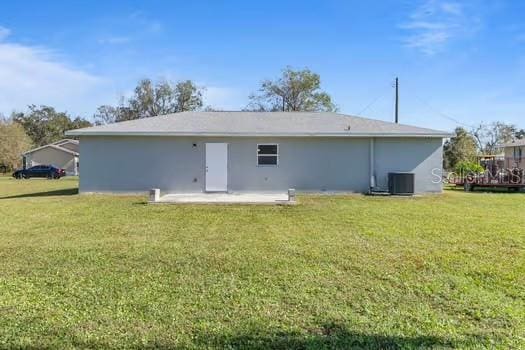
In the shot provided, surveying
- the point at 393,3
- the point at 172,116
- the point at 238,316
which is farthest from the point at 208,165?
the point at 238,316

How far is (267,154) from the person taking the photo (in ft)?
50.4

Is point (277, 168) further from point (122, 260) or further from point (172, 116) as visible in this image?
point (122, 260)

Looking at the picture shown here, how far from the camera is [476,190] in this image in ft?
62.0

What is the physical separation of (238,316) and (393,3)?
402 inches

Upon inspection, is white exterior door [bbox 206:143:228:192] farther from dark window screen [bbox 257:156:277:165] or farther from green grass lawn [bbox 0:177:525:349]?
green grass lawn [bbox 0:177:525:349]

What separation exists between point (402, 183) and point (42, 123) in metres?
58.7

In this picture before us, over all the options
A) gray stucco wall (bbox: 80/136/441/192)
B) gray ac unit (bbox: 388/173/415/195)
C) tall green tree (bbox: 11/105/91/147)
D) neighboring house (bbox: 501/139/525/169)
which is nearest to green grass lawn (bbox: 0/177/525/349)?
gray ac unit (bbox: 388/173/415/195)

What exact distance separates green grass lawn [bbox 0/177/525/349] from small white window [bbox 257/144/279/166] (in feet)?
20.8

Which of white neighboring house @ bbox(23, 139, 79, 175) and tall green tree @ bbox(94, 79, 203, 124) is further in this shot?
tall green tree @ bbox(94, 79, 203, 124)

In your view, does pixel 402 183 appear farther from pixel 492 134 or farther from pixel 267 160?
pixel 492 134

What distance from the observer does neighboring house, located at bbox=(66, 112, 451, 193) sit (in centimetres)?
1508

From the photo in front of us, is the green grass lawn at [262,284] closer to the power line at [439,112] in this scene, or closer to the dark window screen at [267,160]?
the dark window screen at [267,160]

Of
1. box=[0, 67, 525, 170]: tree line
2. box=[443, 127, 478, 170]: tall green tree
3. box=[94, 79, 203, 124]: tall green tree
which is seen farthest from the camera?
box=[94, 79, 203, 124]: tall green tree

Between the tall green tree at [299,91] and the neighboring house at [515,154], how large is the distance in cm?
1716
